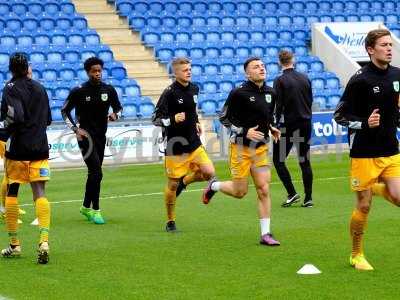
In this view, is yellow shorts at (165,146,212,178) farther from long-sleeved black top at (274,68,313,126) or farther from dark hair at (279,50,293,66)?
dark hair at (279,50,293,66)

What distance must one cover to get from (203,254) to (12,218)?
79.7 inches

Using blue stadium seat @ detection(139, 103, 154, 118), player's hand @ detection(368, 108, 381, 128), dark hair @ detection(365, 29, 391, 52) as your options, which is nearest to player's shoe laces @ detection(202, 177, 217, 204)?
player's hand @ detection(368, 108, 381, 128)

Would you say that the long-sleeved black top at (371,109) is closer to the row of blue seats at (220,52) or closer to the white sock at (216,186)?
the white sock at (216,186)

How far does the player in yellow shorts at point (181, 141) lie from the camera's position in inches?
442

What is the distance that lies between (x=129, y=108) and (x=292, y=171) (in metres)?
7.04

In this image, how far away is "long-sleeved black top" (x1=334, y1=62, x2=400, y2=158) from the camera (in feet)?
26.9

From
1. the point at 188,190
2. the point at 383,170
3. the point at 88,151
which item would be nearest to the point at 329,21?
the point at 188,190

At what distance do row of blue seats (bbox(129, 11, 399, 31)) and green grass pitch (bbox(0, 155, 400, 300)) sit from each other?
15961 mm

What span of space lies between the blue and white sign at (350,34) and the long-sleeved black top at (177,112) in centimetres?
2056

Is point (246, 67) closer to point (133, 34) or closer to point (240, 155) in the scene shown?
point (240, 155)

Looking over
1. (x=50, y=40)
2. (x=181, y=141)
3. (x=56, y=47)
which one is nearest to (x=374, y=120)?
(x=181, y=141)

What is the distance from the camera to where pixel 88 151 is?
485 inches

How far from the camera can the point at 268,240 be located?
1002 centimetres

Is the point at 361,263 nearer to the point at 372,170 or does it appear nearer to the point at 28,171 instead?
the point at 372,170
